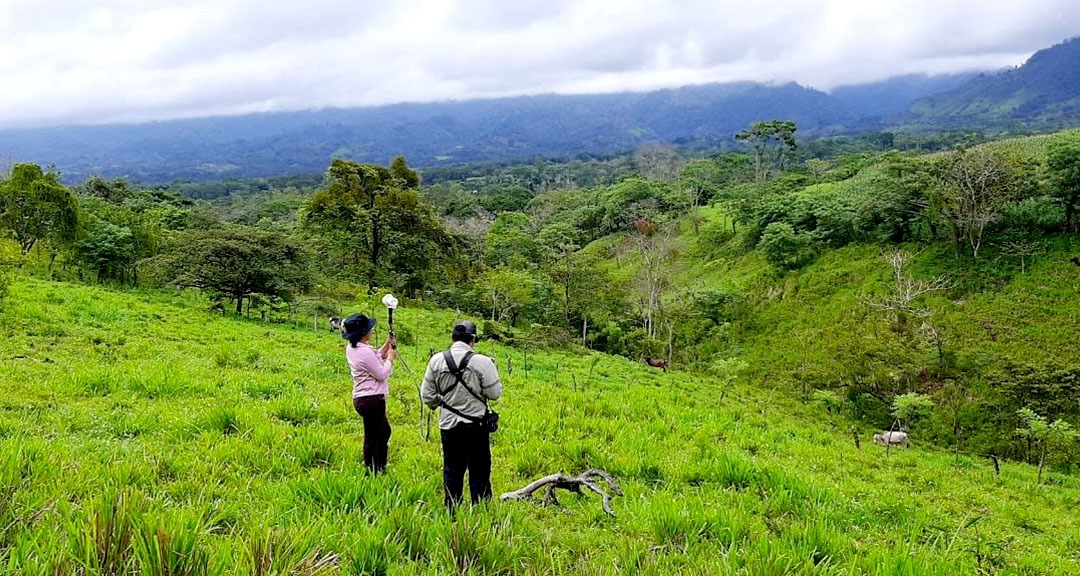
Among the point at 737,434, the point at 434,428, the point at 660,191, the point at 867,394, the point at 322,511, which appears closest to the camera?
the point at 322,511

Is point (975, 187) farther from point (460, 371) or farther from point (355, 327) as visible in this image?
point (355, 327)

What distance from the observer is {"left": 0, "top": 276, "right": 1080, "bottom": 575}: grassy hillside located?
2.92 metres

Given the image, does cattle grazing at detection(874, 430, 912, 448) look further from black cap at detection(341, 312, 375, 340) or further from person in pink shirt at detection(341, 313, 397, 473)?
black cap at detection(341, 312, 375, 340)

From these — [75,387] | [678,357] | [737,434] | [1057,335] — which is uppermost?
[75,387]

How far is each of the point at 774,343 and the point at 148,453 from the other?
1259 inches

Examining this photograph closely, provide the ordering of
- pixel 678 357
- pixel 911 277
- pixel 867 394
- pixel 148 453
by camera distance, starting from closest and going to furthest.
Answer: pixel 148 453
pixel 867 394
pixel 911 277
pixel 678 357

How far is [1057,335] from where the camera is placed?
1020 inches

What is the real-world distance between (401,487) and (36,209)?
110 feet

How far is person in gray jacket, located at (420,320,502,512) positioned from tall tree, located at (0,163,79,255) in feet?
105

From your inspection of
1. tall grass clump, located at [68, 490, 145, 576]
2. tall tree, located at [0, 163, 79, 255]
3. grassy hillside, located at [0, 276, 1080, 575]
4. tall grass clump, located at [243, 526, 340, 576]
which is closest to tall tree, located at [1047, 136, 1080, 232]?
grassy hillside, located at [0, 276, 1080, 575]

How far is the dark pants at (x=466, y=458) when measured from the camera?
16.3 feet

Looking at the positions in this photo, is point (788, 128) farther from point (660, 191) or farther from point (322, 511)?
point (322, 511)

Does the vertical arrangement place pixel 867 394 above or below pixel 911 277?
below

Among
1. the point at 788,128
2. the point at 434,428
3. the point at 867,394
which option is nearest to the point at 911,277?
the point at 867,394
